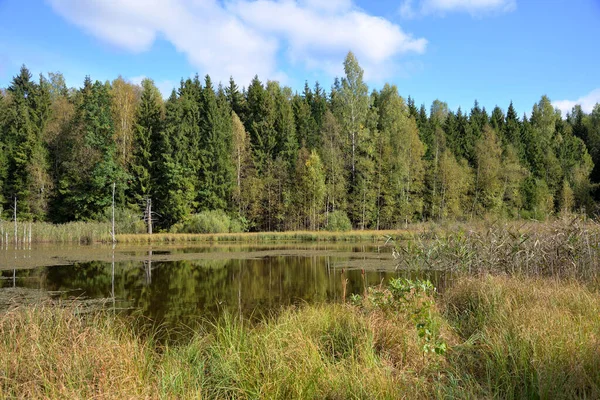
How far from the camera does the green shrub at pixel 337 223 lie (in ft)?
122

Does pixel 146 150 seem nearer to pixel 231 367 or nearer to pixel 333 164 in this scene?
pixel 333 164

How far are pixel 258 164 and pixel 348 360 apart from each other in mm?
39174

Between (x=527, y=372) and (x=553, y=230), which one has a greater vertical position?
(x=553, y=230)

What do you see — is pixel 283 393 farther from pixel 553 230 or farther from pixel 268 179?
pixel 268 179

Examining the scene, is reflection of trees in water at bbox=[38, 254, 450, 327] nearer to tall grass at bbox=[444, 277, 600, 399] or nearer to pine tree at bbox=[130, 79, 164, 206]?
tall grass at bbox=[444, 277, 600, 399]

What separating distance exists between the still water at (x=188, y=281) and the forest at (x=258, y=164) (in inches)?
662

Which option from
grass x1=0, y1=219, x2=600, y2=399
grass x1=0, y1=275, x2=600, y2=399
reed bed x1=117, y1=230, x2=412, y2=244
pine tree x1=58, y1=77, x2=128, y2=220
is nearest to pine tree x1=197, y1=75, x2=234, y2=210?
reed bed x1=117, y1=230, x2=412, y2=244

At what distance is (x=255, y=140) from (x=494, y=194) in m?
26.6

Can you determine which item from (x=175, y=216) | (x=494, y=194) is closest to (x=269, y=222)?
(x=175, y=216)

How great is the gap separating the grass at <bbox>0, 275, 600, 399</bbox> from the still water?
11.0ft

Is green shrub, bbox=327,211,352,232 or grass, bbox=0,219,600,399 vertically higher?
green shrub, bbox=327,211,352,232

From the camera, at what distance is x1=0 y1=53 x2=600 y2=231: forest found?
1443 inches

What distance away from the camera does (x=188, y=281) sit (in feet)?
45.9

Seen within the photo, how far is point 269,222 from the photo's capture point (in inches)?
1633
